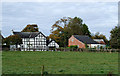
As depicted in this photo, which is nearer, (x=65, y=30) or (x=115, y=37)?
(x=115, y=37)

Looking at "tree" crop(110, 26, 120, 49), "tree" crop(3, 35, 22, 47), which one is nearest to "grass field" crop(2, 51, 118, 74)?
"tree" crop(110, 26, 120, 49)

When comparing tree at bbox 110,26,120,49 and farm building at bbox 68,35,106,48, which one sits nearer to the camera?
tree at bbox 110,26,120,49

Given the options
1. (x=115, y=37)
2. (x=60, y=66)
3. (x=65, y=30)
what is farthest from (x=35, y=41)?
(x=60, y=66)

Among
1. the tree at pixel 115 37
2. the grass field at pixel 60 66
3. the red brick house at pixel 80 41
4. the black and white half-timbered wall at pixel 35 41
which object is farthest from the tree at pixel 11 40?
the grass field at pixel 60 66

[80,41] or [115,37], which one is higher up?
[115,37]

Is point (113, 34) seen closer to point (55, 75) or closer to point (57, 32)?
point (57, 32)

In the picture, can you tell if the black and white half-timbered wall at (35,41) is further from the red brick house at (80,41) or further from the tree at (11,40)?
the tree at (11,40)

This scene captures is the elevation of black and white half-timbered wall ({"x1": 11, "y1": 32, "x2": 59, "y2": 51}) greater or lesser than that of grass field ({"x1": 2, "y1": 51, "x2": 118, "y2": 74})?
greater

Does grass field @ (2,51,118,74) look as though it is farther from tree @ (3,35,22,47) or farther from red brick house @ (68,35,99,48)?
red brick house @ (68,35,99,48)

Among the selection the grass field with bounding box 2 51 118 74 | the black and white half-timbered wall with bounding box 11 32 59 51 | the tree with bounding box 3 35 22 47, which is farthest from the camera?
the black and white half-timbered wall with bounding box 11 32 59 51

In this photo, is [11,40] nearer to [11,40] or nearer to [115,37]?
[11,40]

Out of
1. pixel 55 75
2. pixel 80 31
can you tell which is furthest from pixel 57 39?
pixel 55 75

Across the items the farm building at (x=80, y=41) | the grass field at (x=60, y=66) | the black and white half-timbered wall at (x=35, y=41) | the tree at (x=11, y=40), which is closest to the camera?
the grass field at (x=60, y=66)

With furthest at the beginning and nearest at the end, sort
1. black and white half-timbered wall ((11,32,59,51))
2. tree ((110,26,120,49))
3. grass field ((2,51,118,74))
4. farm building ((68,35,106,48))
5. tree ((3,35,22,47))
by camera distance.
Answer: farm building ((68,35,106,48)) → black and white half-timbered wall ((11,32,59,51)) → tree ((3,35,22,47)) → tree ((110,26,120,49)) → grass field ((2,51,118,74))
